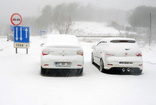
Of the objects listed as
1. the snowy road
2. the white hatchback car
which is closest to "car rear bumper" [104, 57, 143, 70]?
the white hatchback car

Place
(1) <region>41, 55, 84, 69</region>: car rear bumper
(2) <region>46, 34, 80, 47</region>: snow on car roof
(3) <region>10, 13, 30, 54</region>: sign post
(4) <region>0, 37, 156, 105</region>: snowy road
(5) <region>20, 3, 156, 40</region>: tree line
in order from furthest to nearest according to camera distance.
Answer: (5) <region>20, 3, 156, 40</region>: tree line
(3) <region>10, 13, 30, 54</region>: sign post
(2) <region>46, 34, 80, 47</region>: snow on car roof
(1) <region>41, 55, 84, 69</region>: car rear bumper
(4) <region>0, 37, 156, 105</region>: snowy road

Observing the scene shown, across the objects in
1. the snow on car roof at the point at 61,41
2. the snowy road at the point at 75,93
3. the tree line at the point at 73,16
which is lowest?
the snowy road at the point at 75,93

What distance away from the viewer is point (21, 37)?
43.0 feet

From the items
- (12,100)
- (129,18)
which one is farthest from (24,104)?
(129,18)

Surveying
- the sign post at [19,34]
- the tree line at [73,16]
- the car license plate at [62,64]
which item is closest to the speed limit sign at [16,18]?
the sign post at [19,34]

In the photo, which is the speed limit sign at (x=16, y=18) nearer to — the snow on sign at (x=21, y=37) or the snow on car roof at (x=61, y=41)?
the snow on sign at (x=21, y=37)

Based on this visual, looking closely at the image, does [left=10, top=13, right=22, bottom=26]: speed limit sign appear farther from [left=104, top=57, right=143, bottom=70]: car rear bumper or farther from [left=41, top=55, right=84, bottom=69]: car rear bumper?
[left=104, top=57, right=143, bottom=70]: car rear bumper

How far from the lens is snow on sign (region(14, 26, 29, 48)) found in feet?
42.6

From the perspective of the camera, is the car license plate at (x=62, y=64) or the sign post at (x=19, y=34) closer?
the car license plate at (x=62, y=64)

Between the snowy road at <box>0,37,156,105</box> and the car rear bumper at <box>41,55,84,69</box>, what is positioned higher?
the car rear bumper at <box>41,55,84,69</box>

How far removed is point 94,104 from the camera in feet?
14.9

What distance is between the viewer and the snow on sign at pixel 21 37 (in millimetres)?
12984

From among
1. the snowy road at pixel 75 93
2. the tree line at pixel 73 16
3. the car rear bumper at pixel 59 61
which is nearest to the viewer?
the snowy road at pixel 75 93

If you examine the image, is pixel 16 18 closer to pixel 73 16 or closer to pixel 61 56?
pixel 61 56
